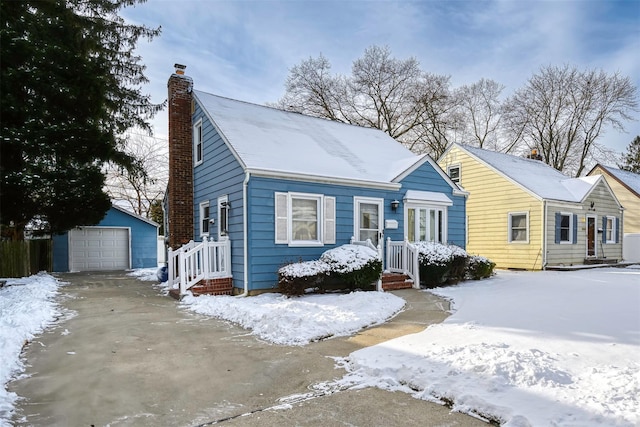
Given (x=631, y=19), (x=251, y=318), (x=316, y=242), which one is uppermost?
(x=631, y=19)

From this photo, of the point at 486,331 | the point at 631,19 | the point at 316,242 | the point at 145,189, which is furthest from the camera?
the point at 145,189

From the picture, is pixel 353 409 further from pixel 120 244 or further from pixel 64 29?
pixel 120 244

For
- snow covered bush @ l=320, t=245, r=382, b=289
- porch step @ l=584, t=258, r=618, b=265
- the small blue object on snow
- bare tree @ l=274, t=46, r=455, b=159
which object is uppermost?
bare tree @ l=274, t=46, r=455, b=159

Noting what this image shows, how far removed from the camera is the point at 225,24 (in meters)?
10.8

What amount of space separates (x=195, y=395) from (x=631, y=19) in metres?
9.59

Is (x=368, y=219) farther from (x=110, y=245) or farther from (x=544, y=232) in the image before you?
(x=110, y=245)

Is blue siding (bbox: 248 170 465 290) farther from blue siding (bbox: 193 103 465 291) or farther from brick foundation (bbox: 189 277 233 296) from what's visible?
brick foundation (bbox: 189 277 233 296)

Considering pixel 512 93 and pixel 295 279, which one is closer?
pixel 295 279

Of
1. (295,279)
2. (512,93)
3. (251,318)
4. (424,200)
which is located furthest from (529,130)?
(251,318)

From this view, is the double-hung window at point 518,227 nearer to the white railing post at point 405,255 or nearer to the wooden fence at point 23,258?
the white railing post at point 405,255

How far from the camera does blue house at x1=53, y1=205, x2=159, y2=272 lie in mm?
17422

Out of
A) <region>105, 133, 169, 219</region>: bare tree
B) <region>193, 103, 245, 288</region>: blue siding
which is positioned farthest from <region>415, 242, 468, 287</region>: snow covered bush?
<region>105, 133, 169, 219</region>: bare tree

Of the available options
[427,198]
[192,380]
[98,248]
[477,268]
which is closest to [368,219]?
[427,198]

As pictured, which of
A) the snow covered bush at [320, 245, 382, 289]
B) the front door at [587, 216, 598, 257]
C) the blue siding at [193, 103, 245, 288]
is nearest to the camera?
the snow covered bush at [320, 245, 382, 289]
